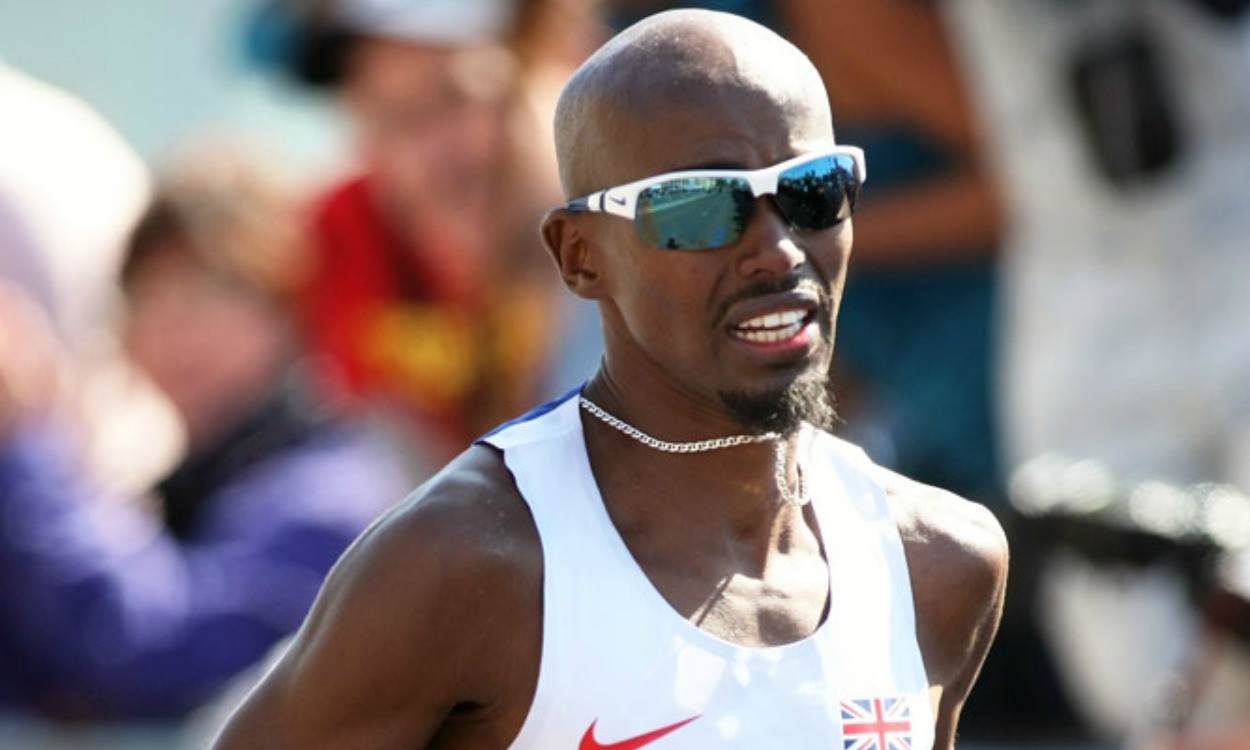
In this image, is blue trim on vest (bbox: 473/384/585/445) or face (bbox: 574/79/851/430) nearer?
face (bbox: 574/79/851/430)

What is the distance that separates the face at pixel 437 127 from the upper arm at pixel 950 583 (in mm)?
3291

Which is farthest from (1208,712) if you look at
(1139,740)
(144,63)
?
(144,63)

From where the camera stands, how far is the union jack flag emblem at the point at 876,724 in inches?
125

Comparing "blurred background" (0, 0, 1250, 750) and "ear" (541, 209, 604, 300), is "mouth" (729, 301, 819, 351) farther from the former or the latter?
"blurred background" (0, 0, 1250, 750)

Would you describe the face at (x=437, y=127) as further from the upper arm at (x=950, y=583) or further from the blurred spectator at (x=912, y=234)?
the upper arm at (x=950, y=583)

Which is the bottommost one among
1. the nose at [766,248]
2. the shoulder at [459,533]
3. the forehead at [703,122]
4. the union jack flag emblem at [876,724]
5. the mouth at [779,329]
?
the union jack flag emblem at [876,724]

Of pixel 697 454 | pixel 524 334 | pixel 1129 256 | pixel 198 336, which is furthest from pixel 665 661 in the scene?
pixel 198 336

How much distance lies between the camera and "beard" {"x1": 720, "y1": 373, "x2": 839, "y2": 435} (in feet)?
10.5

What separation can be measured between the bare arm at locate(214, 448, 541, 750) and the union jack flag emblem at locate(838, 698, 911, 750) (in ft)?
1.34

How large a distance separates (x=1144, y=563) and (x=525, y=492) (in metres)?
2.36

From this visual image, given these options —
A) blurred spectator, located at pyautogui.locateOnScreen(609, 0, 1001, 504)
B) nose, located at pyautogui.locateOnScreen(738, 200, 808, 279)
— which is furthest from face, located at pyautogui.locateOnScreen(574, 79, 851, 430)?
blurred spectator, located at pyautogui.locateOnScreen(609, 0, 1001, 504)

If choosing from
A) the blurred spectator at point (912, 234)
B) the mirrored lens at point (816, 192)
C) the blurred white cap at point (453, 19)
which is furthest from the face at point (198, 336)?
the mirrored lens at point (816, 192)

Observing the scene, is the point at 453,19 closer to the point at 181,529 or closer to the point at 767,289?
the point at 181,529

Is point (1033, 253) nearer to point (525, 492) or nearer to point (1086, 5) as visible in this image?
point (1086, 5)
